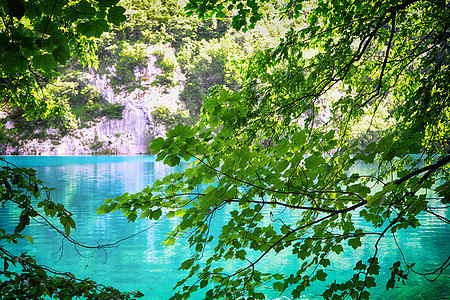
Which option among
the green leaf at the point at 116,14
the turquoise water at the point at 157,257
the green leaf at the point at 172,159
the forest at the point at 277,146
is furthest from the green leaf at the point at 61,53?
the turquoise water at the point at 157,257

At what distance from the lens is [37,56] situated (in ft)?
3.15

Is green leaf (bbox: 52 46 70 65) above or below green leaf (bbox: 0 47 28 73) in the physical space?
above

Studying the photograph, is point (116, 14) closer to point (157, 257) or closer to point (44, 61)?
point (44, 61)

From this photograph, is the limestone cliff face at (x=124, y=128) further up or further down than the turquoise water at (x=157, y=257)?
further up

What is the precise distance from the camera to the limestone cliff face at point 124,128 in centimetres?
3212

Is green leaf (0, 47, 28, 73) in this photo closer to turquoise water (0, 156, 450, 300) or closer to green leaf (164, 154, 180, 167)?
green leaf (164, 154, 180, 167)

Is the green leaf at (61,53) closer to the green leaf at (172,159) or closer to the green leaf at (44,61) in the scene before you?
the green leaf at (44,61)

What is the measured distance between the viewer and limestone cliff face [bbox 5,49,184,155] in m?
32.1

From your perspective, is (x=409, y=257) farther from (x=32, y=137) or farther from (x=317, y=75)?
(x=32, y=137)

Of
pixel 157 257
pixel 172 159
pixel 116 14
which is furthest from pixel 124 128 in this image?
pixel 116 14

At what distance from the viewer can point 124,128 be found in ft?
117

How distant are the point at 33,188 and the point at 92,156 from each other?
33898 mm

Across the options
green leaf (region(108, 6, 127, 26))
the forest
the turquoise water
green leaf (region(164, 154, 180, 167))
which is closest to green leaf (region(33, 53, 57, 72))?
the forest

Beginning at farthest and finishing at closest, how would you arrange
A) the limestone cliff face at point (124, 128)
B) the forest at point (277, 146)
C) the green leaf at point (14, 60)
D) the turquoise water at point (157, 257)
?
the limestone cliff face at point (124, 128), the turquoise water at point (157, 257), the forest at point (277, 146), the green leaf at point (14, 60)
